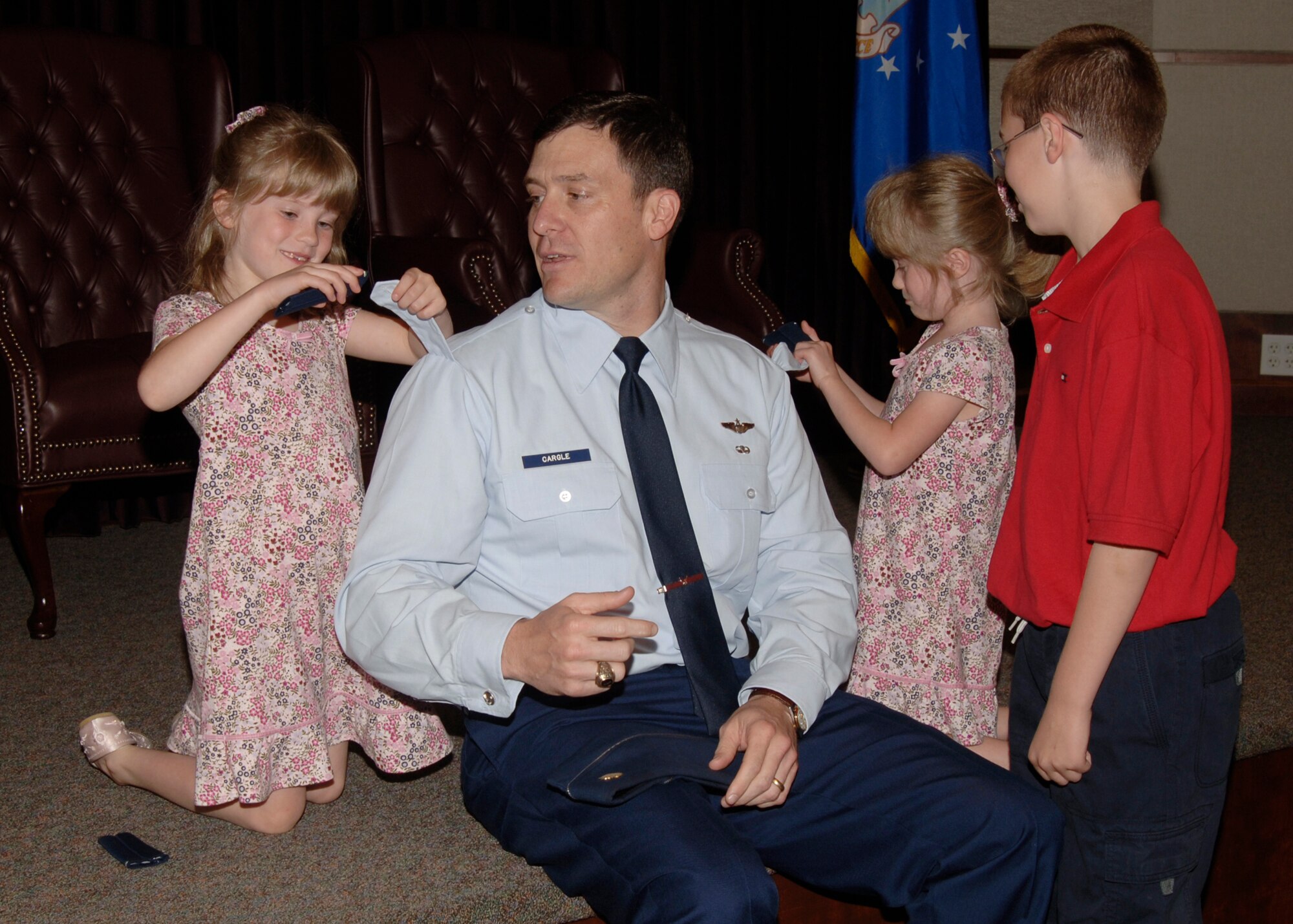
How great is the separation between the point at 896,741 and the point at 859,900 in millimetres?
263

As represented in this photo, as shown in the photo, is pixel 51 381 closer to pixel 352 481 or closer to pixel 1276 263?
pixel 352 481

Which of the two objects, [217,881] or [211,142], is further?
[211,142]

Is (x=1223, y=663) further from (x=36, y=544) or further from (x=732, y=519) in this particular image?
(x=36, y=544)

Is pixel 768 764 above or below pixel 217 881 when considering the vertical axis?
above

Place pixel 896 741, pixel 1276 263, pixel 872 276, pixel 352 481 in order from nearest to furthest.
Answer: pixel 896 741
pixel 352 481
pixel 872 276
pixel 1276 263

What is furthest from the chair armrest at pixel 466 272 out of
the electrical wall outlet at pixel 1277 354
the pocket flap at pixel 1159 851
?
the electrical wall outlet at pixel 1277 354

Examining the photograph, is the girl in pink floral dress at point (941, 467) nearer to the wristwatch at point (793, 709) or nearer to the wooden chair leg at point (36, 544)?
the wristwatch at point (793, 709)

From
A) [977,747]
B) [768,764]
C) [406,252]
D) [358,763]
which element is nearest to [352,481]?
[358,763]

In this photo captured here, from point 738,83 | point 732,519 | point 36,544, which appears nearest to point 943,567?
point 732,519

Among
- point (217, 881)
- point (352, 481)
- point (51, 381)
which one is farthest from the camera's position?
point (51, 381)

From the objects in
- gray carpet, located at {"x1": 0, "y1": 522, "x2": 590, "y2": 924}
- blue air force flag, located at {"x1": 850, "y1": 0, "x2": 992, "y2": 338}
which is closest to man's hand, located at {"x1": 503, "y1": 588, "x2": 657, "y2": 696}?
gray carpet, located at {"x1": 0, "y1": 522, "x2": 590, "y2": 924}

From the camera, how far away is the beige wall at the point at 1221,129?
4.86 meters

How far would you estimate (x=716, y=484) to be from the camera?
1638 millimetres

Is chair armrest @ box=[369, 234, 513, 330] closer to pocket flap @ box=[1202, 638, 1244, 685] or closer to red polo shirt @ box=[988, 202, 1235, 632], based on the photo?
red polo shirt @ box=[988, 202, 1235, 632]
